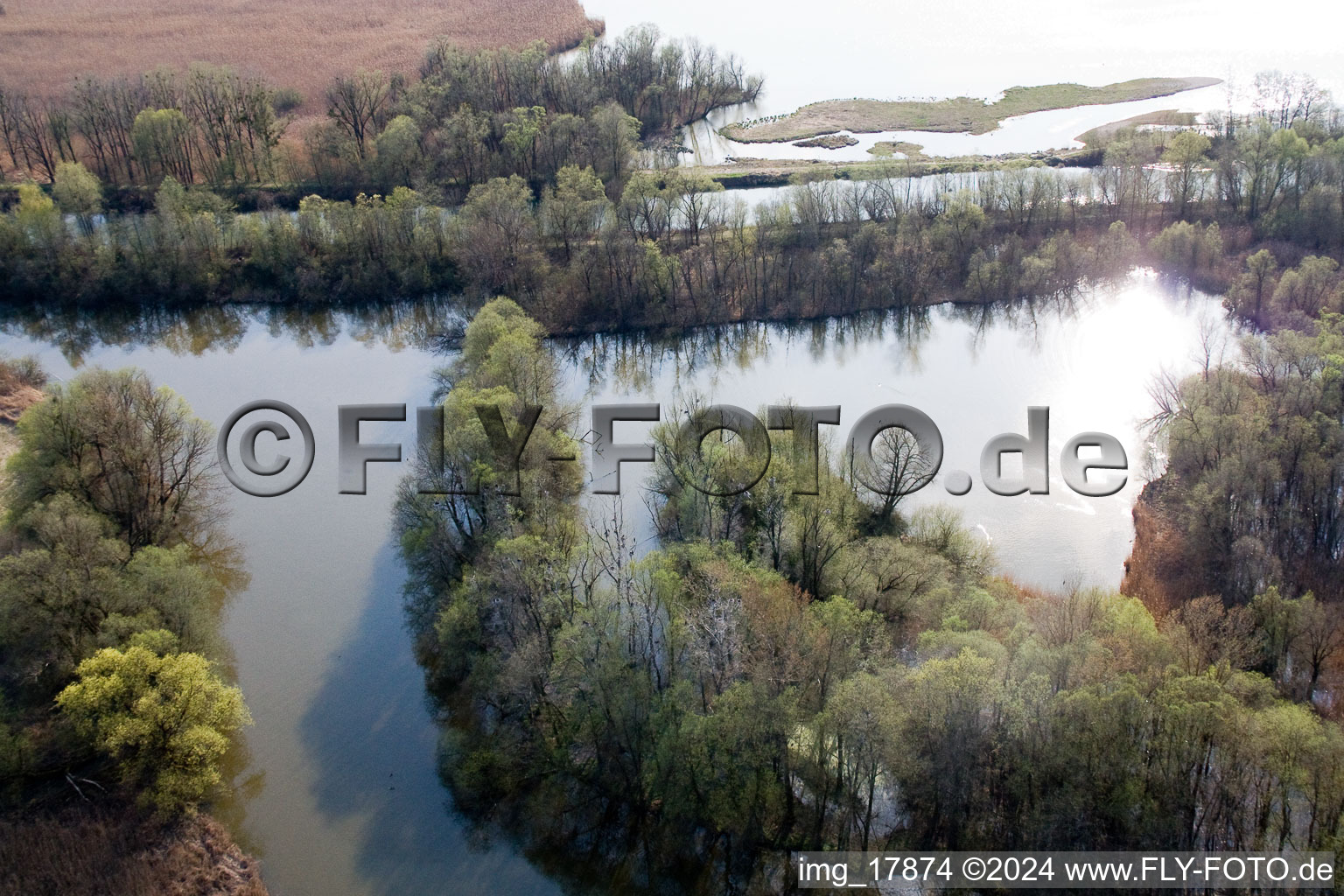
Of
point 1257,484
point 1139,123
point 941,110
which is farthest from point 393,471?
point 1139,123

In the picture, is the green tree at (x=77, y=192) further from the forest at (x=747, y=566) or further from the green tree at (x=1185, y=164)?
the green tree at (x=1185, y=164)

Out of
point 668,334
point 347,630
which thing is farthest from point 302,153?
point 347,630

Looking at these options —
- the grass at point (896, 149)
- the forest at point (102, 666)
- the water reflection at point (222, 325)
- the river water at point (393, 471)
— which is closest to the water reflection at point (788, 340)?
the river water at point (393, 471)

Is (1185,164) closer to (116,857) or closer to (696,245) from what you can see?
(696,245)

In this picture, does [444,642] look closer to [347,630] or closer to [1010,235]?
[347,630]

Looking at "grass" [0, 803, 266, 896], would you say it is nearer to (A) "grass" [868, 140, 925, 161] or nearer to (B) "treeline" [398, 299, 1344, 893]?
(B) "treeline" [398, 299, 1344, 893]

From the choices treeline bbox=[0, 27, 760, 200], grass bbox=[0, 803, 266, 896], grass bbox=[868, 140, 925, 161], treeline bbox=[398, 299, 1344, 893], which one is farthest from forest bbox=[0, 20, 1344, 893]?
grass bbox=[868, 140, 925, 161]
